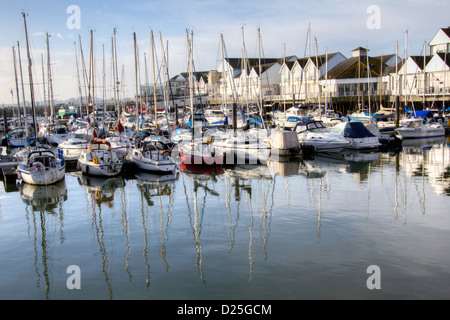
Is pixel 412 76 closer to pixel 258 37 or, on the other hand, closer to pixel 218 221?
pixel 258 37

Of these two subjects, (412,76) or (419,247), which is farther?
(412,76)

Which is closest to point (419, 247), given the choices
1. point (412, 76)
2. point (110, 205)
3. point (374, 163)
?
point (110, 205)

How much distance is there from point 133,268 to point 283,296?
410 centimetres

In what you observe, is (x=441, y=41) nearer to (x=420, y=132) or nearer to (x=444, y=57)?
(x=444, y=57)

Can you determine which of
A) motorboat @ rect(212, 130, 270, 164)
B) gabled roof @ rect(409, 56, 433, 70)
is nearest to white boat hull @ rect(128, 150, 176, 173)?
motorboat @ rect(212, 130, 270, 164)

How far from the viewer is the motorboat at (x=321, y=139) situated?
3155cm

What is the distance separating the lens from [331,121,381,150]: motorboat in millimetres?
32875

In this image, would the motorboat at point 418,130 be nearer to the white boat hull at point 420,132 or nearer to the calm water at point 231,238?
the white boat hull at point 420,132

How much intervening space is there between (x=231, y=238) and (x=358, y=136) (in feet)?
75.6

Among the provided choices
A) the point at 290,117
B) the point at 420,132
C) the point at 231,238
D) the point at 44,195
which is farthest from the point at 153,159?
the point at 290,117

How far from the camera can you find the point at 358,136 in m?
33.2

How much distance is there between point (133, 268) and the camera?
36.0 ft

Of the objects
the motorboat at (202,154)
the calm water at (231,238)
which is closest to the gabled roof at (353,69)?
the motorboat at (202,154)

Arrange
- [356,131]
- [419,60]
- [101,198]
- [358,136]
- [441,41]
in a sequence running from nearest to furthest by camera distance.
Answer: [101,198] → [358,136] → [356,131] → [441,41] → [419,60]
